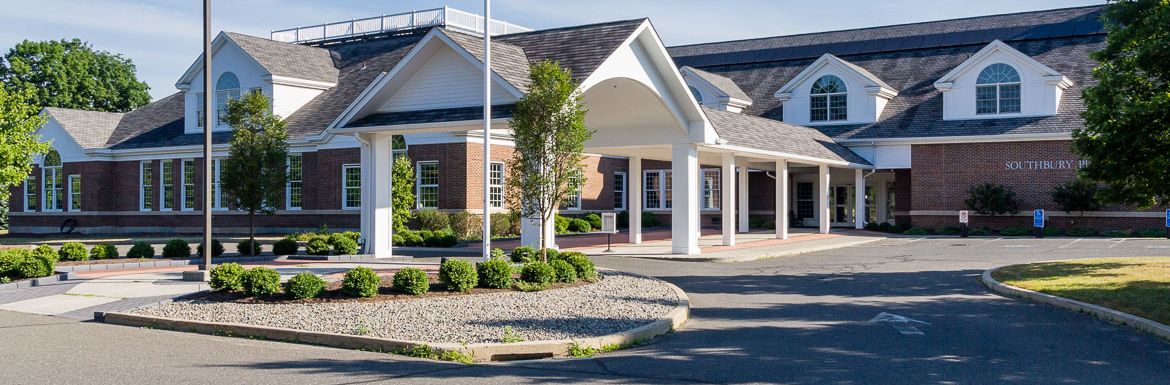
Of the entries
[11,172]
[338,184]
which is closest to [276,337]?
[11,172]

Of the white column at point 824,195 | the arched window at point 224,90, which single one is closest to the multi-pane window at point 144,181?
the arched window at point 224,90

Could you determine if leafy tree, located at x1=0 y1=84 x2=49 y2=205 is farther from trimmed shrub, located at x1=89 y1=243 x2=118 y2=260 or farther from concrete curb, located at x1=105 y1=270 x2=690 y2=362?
concrete curb, located at x1=105 y1=270 x2=690 y2=362

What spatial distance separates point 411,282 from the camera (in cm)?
1350

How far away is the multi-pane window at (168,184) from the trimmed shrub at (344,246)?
69.7ft

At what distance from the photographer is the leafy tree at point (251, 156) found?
898 inches

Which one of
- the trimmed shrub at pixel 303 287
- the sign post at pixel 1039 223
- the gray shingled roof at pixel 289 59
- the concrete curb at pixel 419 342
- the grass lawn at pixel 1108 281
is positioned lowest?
the concrete curb at pixel 419 342

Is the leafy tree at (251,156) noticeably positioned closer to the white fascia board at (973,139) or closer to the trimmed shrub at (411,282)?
the trimmed shrub at (411,282)

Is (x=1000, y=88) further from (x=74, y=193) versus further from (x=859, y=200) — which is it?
(x=74, y=193)

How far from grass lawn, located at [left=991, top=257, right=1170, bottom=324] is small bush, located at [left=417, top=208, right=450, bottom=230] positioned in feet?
61.6

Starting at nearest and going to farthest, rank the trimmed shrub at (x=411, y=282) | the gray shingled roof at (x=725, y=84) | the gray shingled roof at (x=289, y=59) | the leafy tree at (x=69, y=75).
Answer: the trimmed shrub at (x=411, y=282) → the gray shingled roof at (x=289, y=59) → the gray shingled roof at (x=725, y=84) → the leafy tree at (x=69, y=75)

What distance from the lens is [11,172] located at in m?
21.0

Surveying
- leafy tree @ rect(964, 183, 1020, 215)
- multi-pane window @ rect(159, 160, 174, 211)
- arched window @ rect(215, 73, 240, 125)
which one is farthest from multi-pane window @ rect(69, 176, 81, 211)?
leafy tree @ rect(964, 183, 1020, 215)

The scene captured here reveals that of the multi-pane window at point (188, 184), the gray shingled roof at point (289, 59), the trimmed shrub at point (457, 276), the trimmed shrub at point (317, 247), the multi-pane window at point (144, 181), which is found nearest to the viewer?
the trimmed shrub at point (457, 276)

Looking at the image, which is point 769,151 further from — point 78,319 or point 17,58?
point 17,58
